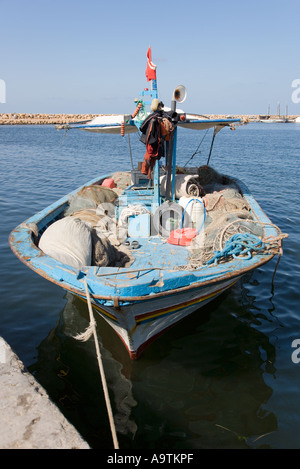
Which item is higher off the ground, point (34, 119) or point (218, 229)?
point (34, 119)

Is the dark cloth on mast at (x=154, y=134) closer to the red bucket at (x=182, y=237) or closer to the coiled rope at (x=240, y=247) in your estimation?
the red bucket at (x=182, y=237)

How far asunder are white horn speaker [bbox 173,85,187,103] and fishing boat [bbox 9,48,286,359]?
0.07 ft

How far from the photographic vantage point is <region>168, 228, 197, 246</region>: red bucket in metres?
6.31

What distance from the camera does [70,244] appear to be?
5055 mm

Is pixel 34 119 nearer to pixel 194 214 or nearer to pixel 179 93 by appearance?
pixel 179 93

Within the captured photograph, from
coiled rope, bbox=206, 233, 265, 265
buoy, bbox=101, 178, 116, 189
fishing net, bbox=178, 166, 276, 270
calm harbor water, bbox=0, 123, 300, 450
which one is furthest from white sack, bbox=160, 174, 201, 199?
coiled rope, bbox=206, 233, 265, 265

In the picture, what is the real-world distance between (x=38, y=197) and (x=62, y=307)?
9399 millimetres

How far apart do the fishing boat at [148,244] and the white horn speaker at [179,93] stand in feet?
0.07

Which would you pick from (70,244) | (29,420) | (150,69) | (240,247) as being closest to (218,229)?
(240,247)

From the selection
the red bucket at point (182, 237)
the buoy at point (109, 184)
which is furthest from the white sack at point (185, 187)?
the buoy at point (109, 184)

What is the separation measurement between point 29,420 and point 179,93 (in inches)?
255

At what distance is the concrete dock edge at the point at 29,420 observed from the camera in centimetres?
301

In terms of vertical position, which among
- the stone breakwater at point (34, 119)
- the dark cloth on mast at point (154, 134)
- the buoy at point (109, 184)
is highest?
the stone breakwater at point (34, 119)

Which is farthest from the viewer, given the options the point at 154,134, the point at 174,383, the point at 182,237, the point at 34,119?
the point at 34,119
